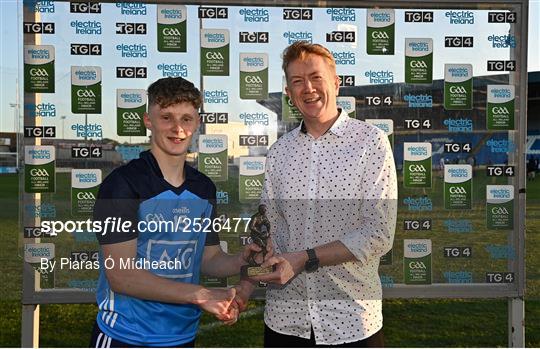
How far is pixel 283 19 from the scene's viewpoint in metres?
3.36

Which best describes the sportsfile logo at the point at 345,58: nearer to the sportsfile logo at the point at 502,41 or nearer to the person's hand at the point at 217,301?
the sportsfile logo at the point at 502,41

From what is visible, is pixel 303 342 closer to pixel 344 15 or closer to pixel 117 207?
pixel 117 207

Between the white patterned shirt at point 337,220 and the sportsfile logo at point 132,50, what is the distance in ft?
4.49

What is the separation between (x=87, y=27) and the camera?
129 inches

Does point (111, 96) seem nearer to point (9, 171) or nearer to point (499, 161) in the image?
point (9, 171)

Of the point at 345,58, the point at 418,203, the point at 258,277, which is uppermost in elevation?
the point at 345,58

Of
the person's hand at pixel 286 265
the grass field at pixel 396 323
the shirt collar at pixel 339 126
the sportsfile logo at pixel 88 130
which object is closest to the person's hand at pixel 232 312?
the person's hand at pixel 286 265

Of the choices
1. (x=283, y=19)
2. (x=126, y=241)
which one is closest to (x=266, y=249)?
(x=126, y=241)

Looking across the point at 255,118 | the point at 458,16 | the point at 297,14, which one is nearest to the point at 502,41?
the point at 458,16

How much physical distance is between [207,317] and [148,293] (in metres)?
3.60

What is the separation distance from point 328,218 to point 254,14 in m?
1.57

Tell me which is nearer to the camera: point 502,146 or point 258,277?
point 258,277

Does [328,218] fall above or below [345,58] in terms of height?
below

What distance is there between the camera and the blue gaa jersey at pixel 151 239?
2.21 metres
